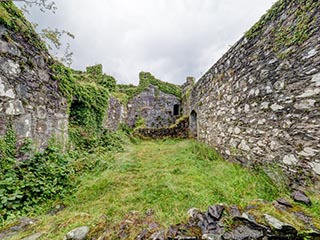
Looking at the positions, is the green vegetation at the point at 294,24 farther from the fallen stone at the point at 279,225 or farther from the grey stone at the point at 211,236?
the grey stone at the point at 211,236

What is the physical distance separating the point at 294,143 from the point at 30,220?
3510 mm

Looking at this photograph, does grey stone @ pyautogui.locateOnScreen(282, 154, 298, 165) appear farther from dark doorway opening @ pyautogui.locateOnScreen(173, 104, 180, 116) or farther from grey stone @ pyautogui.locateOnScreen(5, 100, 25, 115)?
dark doorway opening @ pyautogui.locateOnScreen(173, 104, 180, 116)

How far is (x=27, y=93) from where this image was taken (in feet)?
10.1

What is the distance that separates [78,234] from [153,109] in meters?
12.2

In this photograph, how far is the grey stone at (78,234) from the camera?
1.53 m

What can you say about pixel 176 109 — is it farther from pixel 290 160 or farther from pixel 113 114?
pixel 290 160

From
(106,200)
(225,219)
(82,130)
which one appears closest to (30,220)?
(106,200)

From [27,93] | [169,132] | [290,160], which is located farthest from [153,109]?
[290,160]

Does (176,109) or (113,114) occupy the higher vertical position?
(176,109)

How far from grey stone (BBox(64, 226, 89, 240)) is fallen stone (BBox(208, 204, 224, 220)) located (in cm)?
121

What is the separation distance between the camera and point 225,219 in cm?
147

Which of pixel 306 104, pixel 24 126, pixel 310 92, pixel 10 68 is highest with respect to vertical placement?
pixel 10 68

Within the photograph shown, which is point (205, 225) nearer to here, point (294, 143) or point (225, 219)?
point (225, 219)

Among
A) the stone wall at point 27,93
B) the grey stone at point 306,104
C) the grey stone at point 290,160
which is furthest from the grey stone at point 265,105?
the stone wall at point 27,93
